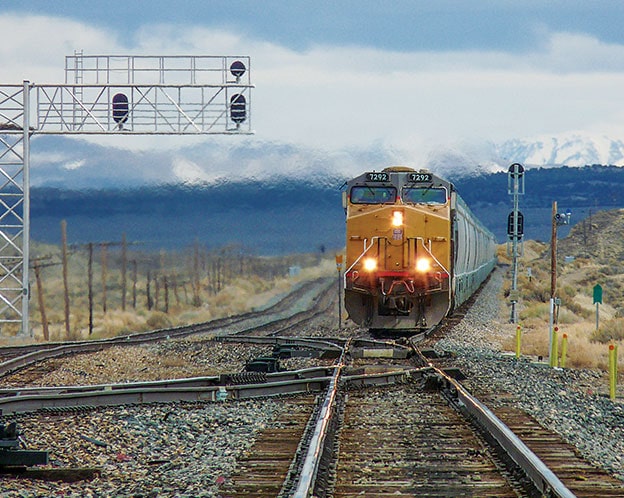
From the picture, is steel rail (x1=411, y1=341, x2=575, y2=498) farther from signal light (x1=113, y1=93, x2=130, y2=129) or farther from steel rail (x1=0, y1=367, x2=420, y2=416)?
signal light (x1=113, y1=93, x2=130, y2=129)

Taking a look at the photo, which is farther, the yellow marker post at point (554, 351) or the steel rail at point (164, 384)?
the yellow marker post at point (554, 351)

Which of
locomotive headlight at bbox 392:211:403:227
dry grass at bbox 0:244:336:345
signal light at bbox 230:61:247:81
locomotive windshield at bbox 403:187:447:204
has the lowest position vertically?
dry grass at bbox 0:244:336:345

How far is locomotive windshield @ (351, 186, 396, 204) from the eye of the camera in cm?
2208

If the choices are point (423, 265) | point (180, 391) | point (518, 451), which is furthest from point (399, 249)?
point (518, 451)

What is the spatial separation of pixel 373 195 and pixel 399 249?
1.33m

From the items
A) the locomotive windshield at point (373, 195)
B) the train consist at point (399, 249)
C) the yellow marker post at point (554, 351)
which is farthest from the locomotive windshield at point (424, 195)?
the yellow marker post at point (554, 351)

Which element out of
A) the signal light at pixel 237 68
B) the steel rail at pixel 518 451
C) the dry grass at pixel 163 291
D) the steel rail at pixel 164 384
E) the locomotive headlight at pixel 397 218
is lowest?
the dry grass at pixel 163 291

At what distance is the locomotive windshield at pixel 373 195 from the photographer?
72.4 feet

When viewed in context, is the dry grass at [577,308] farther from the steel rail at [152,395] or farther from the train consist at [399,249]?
the steel rail at [152,395]

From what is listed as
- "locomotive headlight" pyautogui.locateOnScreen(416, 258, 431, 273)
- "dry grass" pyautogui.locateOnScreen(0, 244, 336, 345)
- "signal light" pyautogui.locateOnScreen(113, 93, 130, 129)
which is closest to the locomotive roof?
"locomotive headlight" pyautogui.locateOnScreen(416, 258, 431, 273)

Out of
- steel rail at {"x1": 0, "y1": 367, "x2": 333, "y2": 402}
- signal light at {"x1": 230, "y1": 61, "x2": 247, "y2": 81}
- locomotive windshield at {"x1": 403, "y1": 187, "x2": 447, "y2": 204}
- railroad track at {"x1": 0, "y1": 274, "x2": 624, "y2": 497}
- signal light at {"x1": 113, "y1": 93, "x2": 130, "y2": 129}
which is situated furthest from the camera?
signal light at {"x1": 113, "y1": 93, "x2": 130, "y2": 129}

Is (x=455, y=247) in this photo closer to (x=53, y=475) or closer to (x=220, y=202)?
(x=53, y=475)

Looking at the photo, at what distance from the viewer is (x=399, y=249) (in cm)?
2183

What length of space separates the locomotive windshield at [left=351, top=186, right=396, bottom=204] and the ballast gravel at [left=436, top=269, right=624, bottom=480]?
3281 mm
